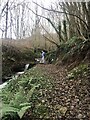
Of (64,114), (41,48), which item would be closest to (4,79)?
(64,114)

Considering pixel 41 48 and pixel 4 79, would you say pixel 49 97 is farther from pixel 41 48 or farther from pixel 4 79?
pixel 41 48

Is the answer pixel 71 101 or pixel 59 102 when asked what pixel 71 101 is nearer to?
pixel 71 101

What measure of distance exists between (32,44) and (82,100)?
1101 inches

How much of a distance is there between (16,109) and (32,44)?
1108 inches

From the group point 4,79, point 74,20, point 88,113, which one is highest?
Result: point 74,20

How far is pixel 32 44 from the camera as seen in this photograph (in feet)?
106

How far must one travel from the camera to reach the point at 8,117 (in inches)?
171

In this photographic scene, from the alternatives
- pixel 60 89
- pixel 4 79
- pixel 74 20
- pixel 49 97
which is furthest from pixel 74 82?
pixel 74 20

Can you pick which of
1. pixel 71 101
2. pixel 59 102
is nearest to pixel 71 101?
pixel 71 101

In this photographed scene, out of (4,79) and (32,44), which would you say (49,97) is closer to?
(4,79)

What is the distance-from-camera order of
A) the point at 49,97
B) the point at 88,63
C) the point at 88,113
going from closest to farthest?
the point at 88,113 → the point at 49,97 → the point at 88,63

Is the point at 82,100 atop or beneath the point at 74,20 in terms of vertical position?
beneath

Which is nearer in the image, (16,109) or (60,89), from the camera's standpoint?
(16,109)

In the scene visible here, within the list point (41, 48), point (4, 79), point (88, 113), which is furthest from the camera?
point (41, 48)
